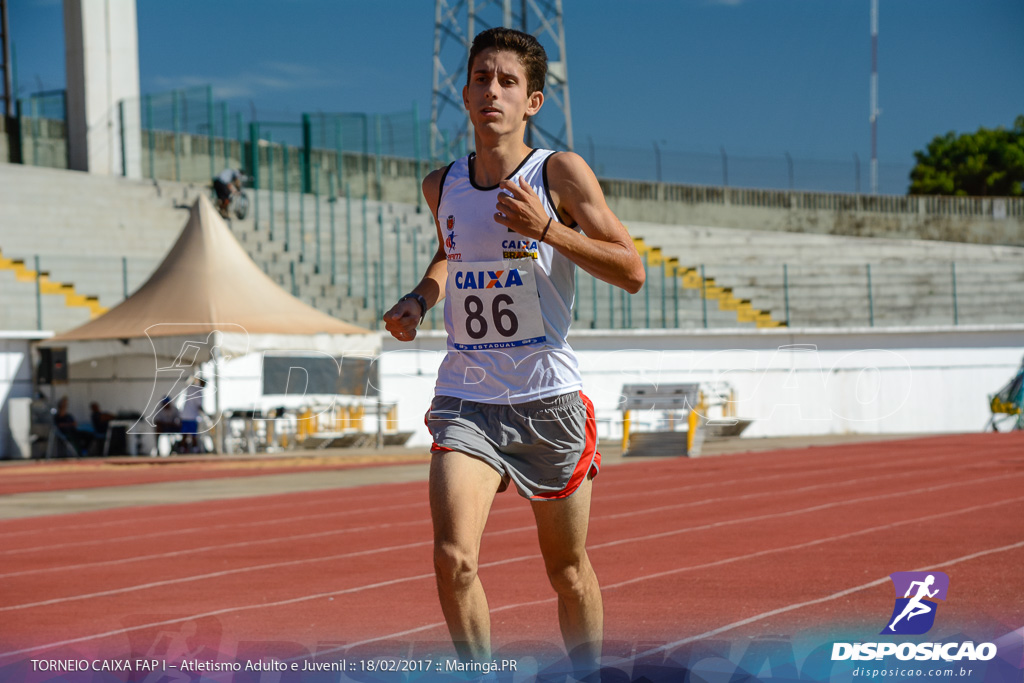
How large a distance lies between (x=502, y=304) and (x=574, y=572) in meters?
0.87

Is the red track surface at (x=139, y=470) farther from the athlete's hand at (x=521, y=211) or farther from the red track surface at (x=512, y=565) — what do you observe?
the athlete's hand at (x=521, y=211)

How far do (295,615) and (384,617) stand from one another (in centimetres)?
48

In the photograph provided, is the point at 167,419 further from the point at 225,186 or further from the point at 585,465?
the point at 585,465

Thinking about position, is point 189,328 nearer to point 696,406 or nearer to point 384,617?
point 696,406

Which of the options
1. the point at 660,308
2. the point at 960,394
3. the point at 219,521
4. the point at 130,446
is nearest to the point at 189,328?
the point at 130,446

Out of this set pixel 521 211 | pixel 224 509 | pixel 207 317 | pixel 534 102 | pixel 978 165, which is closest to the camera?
pixel 521 211

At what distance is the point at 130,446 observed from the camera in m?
22.2

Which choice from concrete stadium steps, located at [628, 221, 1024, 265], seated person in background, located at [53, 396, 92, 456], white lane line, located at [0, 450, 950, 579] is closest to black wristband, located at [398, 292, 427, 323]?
white lane line, located at [0, 450, 950, 579]

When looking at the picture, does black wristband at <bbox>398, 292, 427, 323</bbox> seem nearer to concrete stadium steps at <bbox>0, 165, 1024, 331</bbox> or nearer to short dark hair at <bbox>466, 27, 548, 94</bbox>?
short dark hair at <bbox>466, 27, 548, 94</bbox>

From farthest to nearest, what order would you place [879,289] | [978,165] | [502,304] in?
[978,165], [879,289], [502,304]

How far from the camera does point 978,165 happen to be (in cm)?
5656

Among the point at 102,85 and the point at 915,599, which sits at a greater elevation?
the point at 102,85

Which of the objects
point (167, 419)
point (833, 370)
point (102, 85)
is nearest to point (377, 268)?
point (167, 419)

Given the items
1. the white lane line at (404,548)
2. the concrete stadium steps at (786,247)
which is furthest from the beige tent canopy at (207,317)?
the concrete stadium steps at (786,247)
